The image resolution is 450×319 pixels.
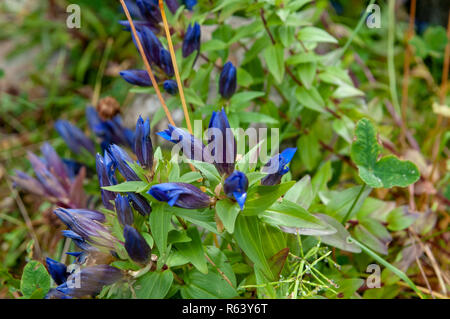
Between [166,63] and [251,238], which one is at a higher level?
[166,63]

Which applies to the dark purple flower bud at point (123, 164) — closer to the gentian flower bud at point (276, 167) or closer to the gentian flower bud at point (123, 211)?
the gentian flower bud at point (123, 211)

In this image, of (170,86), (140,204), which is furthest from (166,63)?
(140,204)

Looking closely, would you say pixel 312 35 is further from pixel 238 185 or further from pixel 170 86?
pixel 238 185

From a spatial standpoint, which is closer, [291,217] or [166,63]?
[291,217]

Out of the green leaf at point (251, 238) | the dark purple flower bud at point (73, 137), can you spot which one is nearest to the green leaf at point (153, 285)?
the green leaf at point (251, 238)

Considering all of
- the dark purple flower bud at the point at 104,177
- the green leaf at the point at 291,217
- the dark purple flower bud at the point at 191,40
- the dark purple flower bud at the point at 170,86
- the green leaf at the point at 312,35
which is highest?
the dark purple flower bud at the point at 191,40
